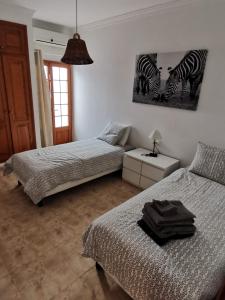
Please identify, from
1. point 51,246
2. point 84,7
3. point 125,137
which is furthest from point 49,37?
point 51,246

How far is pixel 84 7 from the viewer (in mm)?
2887

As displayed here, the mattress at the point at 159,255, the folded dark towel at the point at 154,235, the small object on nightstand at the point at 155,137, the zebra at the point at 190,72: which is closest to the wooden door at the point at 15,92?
the small object on nightstand at the point at 155,137

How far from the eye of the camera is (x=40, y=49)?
147 inches

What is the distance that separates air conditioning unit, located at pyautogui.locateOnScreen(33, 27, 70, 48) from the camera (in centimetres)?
364

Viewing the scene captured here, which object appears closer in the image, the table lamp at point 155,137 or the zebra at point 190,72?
the zebra at point 190,72

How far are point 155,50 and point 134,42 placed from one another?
46cm

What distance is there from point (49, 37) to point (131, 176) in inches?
126

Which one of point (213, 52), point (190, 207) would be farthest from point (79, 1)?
point (190, 207)

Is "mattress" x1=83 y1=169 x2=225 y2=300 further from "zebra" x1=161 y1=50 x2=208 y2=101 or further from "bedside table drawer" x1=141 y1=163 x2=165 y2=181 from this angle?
"zebra" x1=161 y1=50 x2=208 y2=101

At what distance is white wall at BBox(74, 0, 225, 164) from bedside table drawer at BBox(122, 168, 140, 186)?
614mm

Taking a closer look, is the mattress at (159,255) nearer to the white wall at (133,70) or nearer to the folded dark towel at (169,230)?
the folded dark towel at (169,230)

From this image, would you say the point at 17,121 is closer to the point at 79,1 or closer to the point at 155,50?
the point at 79,1

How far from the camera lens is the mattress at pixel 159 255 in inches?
43.1

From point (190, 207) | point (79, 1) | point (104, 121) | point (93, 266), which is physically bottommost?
point (93, 266)
